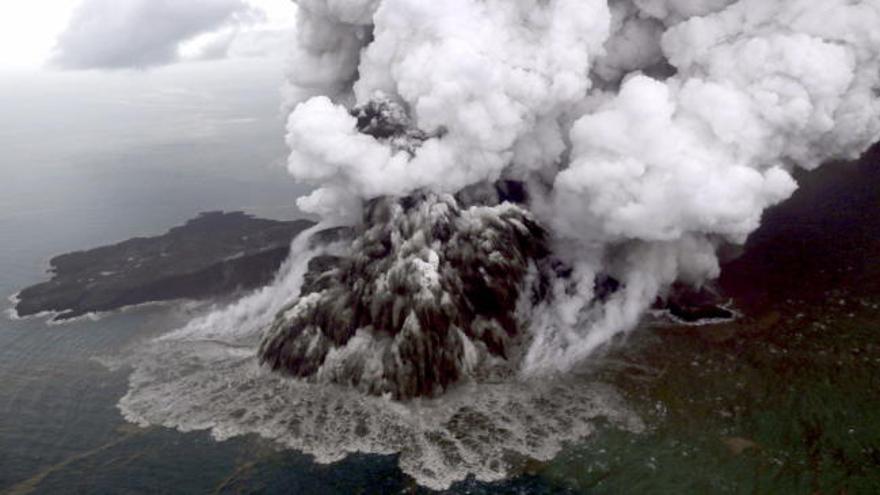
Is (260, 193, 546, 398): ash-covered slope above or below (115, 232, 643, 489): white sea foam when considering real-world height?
above

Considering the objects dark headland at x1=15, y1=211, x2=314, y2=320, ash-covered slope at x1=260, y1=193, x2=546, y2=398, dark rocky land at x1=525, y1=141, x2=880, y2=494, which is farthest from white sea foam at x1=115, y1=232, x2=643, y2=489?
dark headland at x1=15, y1=211, x2=314, y2=320

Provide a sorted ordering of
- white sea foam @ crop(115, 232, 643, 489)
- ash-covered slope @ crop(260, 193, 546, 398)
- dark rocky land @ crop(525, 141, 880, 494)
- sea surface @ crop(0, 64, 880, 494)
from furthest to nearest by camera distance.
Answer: ash-covered slope @ crop(260, 193, 546, 398), white sea foam @ crop(115, 232, 643, 489), sea surface @ crop(0, 64, 880, 494), dark rocky land @ crop(525, 141, 880, 494)

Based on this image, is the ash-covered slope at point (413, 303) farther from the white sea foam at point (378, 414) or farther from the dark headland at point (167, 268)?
the dark headland at point (167, 268)

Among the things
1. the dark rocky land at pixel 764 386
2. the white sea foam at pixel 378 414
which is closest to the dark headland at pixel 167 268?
the white sea foam at pixel 378 414

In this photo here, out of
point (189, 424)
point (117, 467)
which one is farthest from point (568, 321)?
point (117, 467)

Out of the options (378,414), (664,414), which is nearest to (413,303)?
(378,414)

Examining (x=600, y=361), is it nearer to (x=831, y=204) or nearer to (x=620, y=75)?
(x=620, y=75)

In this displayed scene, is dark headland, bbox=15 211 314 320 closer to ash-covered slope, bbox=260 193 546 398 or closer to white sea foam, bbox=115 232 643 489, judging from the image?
white sea foam, bbox=115 232 643 489
